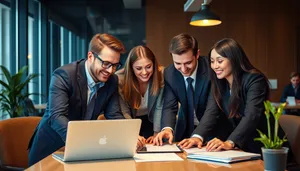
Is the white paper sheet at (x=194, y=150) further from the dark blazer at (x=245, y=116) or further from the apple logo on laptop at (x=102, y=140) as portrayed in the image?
the apple logo on laptop at (x=102, y=140)

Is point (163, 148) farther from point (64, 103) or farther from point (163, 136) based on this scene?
point (64, 103)

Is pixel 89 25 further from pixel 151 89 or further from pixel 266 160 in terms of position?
pixel 266 160

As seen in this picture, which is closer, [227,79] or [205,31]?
[227,79]

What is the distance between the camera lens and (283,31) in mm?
8148

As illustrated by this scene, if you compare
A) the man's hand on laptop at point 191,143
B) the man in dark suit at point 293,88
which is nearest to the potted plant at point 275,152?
the man's hand on laptop at point 191,143

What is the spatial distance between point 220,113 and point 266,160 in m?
1.04

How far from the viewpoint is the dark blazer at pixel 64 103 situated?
Answer: 2232 mm

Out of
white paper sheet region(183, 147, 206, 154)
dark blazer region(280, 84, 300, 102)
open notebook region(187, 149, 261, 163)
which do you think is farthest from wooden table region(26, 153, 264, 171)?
dark blazer region(280, 84, 300, 102)

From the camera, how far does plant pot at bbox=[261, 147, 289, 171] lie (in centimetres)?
144

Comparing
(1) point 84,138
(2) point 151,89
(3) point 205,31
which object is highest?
(3) point 205,31

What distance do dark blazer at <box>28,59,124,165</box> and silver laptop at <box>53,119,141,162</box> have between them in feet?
1.24

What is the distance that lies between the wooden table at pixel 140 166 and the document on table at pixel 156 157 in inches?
2.4

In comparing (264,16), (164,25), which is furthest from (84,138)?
(264,16)

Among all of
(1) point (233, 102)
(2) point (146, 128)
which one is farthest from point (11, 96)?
(1) point (233, 102)
